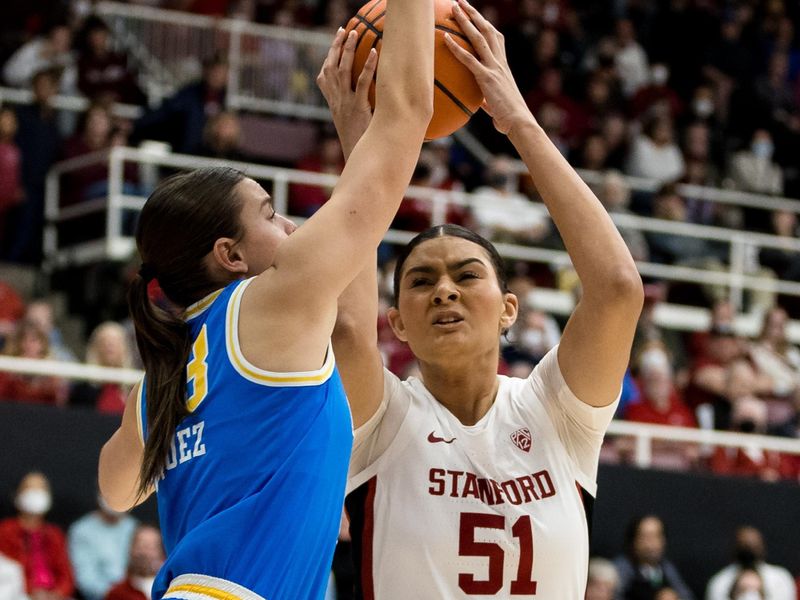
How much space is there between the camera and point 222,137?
11648 millimetres

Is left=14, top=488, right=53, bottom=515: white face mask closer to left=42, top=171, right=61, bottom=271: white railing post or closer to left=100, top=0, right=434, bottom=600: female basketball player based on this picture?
left=42, top=171, right=61, bottom=271: white railing post

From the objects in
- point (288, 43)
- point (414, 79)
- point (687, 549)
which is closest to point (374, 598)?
point (414, 79)

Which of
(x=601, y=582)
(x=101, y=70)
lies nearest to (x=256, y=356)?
(x=601, y=582)

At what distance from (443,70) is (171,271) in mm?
865

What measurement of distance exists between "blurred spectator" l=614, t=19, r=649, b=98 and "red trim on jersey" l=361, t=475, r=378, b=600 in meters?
13.2

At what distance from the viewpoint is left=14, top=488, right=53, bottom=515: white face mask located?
8484mm

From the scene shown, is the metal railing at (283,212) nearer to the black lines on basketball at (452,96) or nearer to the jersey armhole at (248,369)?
the black lines on basketball at (452,96)

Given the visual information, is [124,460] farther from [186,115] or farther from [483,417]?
[186,115]

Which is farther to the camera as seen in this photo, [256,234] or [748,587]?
[748,587]

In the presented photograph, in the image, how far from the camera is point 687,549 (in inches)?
405

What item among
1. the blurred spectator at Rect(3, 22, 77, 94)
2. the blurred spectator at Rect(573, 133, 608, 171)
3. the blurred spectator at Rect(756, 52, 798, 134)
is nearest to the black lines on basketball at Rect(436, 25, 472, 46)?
the blurred spectator at Rect(3, 22, 77, 94)

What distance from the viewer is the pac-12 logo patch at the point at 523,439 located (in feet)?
12.0

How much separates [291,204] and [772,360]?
13.1 ft

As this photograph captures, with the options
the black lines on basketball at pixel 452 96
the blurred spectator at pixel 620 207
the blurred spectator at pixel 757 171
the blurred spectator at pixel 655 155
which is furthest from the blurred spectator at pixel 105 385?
the blurred spectator at pixel 757 171
